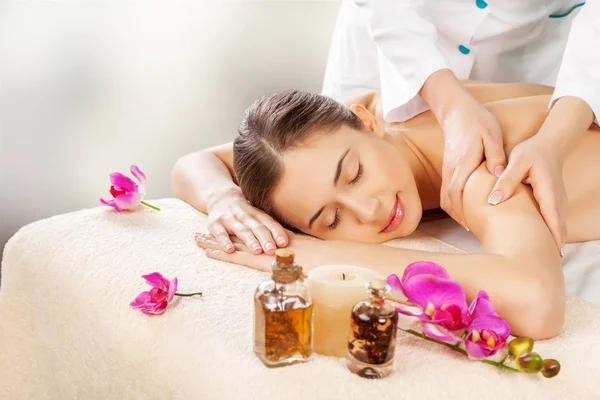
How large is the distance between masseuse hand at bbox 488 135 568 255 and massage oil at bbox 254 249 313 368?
1.85 feet

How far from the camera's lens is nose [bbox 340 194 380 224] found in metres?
1.57

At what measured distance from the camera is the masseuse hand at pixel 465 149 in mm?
1582

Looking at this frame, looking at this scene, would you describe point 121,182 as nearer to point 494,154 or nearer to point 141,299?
point 141,299

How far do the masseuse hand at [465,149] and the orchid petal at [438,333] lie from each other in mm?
492

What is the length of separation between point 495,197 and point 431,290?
38 cm

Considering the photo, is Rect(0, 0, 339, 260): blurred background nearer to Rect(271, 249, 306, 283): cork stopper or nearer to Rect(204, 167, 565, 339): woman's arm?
Rect(204, 167, 565, 339): woman's arm

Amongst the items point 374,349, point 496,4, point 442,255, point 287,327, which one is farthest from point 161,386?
point 496,4

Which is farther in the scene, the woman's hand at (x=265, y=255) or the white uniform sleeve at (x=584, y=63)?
the white uniform sleeve at (x=584, y=63)

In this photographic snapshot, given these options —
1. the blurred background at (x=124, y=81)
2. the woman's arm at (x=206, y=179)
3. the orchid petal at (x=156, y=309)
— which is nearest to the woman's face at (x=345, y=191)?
the woman's arm at (x=206, y=179)

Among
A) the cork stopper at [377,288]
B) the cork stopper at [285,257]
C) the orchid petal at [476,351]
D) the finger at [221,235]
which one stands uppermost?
the cork stopper at [285,257]

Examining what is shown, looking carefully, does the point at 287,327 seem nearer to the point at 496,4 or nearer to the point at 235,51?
the point at 496,4

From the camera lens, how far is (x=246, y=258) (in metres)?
1.52

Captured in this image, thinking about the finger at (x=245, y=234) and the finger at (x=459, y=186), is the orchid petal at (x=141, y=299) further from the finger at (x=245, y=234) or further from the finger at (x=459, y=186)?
the finger at (x=459, y=186)

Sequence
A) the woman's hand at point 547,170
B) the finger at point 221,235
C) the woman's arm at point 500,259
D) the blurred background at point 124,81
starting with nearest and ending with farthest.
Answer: the woman's arm at point 500,259, the woman's hand at point 547,170, the finger at point 221,235, the blurred background at point 124,81
